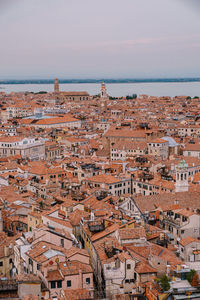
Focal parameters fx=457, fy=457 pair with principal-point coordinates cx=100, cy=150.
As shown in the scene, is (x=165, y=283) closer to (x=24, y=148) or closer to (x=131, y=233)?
(x=131, y=233)

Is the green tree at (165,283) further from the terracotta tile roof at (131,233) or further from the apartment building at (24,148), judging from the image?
the apartment building at (24,148)

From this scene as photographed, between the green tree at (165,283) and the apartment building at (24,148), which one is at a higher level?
the green tree at (165,283)

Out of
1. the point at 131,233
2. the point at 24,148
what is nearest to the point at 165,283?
the point at 131,233

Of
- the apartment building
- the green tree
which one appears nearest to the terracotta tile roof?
the green tree

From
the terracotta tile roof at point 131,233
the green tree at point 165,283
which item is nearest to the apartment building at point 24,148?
the terracotta tile roof at point 131,233

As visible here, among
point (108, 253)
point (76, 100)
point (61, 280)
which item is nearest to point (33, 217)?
point (108, 253)

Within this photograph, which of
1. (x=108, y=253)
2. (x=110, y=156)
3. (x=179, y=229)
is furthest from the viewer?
(x=110, y=156)

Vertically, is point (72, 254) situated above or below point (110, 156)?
above

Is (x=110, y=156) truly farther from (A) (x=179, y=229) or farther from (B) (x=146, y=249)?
(B) (x=146, y=249)

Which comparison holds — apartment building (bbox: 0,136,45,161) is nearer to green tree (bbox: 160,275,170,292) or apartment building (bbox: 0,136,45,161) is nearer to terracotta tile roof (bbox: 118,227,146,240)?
terracotta tile roof (bbox: 118,227,146,240)

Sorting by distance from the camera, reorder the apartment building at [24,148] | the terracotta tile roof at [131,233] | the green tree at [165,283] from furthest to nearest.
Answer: the apartment building at [24,148] → the terracotta tile roof at [131,233] → the green tree at [165,283]

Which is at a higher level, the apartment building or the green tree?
the green tree
